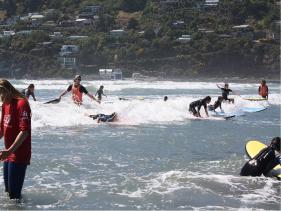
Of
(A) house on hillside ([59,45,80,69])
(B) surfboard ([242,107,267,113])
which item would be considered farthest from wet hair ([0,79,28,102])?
(A) house on hillside ([59,45,80,69])

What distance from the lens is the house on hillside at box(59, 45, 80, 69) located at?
10612cm

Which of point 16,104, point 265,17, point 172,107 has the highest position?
point 265,17

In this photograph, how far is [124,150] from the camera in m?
11.8

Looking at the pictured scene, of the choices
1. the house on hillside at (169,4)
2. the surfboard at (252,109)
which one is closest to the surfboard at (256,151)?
the surfboard at (252,109)

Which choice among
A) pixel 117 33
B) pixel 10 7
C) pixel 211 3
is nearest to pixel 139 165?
pixel 117 33

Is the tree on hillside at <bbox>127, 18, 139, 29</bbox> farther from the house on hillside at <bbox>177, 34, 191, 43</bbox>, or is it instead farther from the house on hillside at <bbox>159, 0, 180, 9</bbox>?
the house on hillside at <bbox>177, 34, 191, 43</bbox>

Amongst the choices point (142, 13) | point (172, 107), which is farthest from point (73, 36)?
point (172, 107)

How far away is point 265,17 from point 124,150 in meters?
120

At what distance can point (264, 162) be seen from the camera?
889 cm

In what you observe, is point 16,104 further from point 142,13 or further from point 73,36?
point 142,13

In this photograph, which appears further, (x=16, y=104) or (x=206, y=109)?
(x=206, y=109)

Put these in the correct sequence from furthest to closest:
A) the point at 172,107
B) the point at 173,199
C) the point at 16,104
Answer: the point at 172,107 → the point at 173,199 → the point at 16,104

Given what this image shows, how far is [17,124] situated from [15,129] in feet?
0.23

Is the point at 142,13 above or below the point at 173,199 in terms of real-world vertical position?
above
